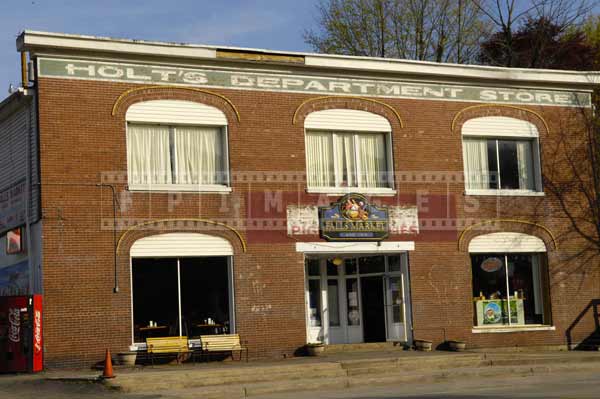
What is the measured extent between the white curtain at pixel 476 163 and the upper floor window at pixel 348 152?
2.70 meters

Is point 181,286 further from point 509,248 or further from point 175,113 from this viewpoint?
point 509,248

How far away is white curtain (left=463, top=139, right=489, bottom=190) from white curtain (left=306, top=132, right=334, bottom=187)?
449 centimetres

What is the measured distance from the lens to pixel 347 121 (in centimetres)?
2588

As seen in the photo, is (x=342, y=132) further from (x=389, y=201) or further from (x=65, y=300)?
(x=65, y=300)

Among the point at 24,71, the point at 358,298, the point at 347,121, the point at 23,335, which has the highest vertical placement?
the point at 24,71

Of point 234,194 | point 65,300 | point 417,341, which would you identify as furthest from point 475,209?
point 65,300

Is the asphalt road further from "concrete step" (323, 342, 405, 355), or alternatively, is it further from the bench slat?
the bench slat

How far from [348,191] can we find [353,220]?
2.80 ft

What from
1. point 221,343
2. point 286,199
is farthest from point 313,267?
point 221,343

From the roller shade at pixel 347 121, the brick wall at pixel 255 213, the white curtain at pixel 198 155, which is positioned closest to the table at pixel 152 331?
the brick wall at pixel 255 213

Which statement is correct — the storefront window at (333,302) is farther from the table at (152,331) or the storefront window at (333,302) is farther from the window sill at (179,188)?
the table at (152,331)

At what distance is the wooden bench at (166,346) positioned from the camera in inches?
891

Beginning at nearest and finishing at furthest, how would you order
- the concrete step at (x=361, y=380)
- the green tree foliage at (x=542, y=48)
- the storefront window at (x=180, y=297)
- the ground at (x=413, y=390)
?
1. the ground at (x=413, y=390)
2. the concrete step at (x=361, y=380)
3. the storefront window at (x=180, y=297)
4. the green tree foliage at (x=542, y=48)

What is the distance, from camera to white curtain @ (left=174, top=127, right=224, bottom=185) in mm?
24000
